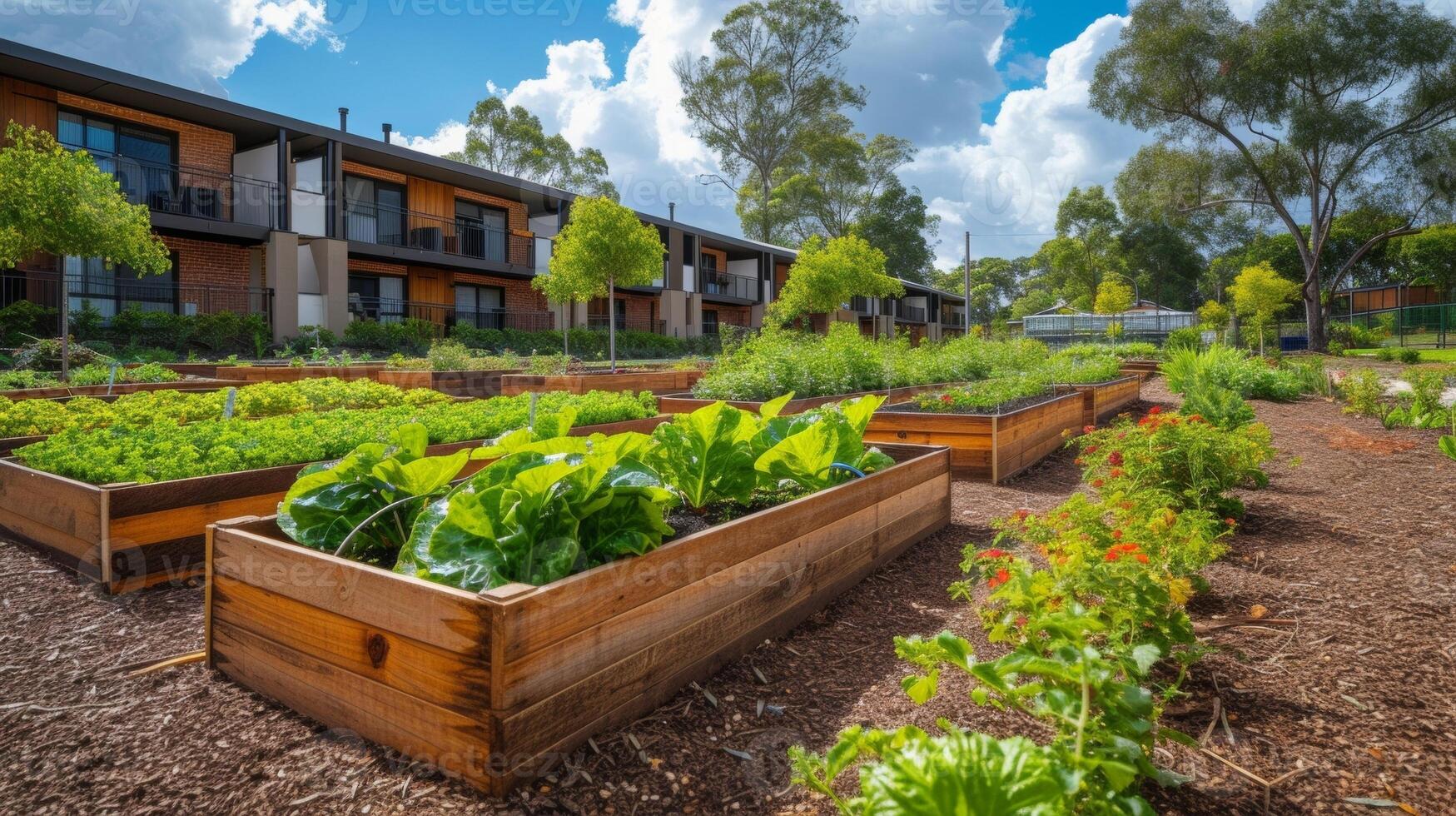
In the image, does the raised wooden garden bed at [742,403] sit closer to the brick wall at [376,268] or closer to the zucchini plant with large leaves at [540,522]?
the zucchini plant with large leaves at [540,522]

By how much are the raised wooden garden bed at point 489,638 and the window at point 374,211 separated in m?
18.1

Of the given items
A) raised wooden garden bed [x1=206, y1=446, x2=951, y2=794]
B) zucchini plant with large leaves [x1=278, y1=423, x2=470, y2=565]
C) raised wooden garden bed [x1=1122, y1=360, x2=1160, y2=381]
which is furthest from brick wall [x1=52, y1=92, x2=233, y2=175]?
raised wooden garden bed [x1=1122, y1=360, x2=1160, y2=381]

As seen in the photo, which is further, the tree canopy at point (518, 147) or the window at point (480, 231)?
the tree canopy at point (518, 147)

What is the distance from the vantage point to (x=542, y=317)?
77.0ft

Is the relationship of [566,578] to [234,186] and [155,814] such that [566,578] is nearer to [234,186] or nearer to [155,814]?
[155,814]

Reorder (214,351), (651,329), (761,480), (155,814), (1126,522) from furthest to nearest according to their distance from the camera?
1. (651,329)
2. (214,351)
3. (761,480)
4. (1126,522)
5. (155,814)

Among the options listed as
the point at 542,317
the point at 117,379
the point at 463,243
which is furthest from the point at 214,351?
the point at 542,317

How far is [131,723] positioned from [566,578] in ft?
4.36

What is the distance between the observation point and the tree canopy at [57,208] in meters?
8.34

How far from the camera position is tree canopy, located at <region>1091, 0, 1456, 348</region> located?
963 inches

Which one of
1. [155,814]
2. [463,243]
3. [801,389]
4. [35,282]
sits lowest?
[155,814]

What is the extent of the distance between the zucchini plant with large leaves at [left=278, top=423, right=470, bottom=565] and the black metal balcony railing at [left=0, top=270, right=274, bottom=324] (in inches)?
550

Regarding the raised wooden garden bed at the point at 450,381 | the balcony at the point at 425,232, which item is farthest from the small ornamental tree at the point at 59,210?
the balcony at the point at 425,232

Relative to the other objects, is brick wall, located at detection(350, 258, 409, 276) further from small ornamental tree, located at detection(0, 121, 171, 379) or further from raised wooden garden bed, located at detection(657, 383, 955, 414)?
raised wooden garden bed, located at detection(657, 383, 955, 414)
